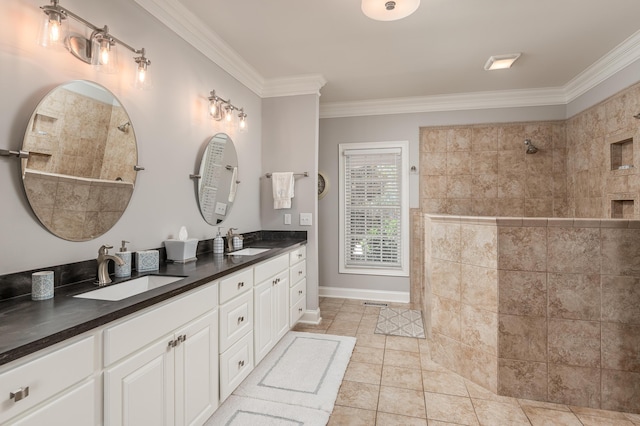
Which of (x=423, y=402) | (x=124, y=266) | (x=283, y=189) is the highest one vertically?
(x=283, y=189)

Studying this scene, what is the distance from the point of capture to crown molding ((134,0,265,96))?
2158 millimetres

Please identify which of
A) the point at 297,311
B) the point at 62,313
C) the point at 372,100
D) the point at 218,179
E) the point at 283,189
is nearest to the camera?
the point at 62,313

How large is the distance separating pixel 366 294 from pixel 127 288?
10.8 ft

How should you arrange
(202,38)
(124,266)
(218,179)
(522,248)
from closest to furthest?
1. (124,266)
2. (522,248)
3. (202,38)
4. (218,179)

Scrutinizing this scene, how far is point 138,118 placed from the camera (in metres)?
2.01

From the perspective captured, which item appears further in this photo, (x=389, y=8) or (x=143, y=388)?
(x=389, y=8)

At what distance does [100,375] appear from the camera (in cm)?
116

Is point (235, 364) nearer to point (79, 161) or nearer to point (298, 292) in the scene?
point (298, 292)

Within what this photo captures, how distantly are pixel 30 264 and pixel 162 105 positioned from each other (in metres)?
1.26

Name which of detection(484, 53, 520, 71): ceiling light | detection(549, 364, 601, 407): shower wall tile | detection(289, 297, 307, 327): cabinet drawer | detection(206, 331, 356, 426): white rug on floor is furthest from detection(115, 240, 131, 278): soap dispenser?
detection(484, 53, 520, 71): ceiling light

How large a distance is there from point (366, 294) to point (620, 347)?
2696 mm

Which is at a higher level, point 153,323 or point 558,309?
point 153,323

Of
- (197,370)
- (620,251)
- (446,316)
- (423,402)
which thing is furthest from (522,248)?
(197,370)

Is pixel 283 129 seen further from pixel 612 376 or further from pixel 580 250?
pixel 612 376
